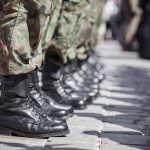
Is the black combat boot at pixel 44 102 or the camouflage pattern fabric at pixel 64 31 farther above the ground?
the camouflage pattern fabric at pixel 64 31

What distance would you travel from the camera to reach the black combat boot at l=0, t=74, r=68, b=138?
12.6 feet

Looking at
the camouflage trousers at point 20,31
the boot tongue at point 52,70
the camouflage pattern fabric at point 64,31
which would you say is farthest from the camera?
the boot tongue at point 52,70

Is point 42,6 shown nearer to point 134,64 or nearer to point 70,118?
point 70,118

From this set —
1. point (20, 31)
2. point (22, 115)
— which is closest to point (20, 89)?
point (22, 115)

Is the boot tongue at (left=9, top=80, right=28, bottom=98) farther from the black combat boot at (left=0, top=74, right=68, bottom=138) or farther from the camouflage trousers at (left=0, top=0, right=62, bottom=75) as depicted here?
the camouflage trousers at (left=0, top=0, right=62, bottom=75)

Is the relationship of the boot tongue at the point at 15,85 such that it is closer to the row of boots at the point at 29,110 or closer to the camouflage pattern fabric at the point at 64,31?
the row of boots at the point at 29,110

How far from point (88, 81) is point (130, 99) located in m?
0.45

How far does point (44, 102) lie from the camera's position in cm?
418

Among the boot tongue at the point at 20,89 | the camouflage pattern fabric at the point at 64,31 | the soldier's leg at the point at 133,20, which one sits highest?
the camouflage pattern fabric at the point at 64,31

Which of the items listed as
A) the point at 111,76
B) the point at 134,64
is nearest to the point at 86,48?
the point at 111,76

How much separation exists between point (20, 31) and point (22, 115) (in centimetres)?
51

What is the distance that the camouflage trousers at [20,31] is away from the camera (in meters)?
3.66

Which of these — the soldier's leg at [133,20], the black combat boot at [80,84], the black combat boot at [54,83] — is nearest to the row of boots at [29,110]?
the black combat boot at [54,83]

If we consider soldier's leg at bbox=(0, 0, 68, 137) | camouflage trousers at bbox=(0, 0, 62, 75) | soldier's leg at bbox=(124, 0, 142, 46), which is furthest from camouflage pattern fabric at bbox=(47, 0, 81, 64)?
soldier's leg at bbox=(124, 0, 142, 46)
